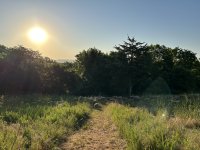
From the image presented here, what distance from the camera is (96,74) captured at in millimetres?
54094

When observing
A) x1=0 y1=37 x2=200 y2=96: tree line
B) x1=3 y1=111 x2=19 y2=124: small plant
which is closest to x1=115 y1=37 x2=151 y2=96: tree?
x1=0 y1=37 x2=200 y2=96: tree line

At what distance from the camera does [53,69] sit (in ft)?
170

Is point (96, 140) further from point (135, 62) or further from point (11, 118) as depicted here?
point (135, 62)

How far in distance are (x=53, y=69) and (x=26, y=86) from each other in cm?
701

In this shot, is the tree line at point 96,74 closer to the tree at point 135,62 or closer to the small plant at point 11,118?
the tree at point 135,62

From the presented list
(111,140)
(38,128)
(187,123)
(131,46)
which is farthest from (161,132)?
(131,46)

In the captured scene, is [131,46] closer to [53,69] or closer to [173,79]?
[173,79]

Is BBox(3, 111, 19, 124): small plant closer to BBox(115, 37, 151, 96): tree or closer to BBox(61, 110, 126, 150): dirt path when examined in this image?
BBox(61, 110, 126, 150): dirt path

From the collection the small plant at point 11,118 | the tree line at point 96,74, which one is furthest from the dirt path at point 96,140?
the tree line at point 96,74

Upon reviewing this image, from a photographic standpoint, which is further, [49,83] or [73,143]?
[49,83]

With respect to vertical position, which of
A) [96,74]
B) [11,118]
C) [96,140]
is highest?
[96,74]

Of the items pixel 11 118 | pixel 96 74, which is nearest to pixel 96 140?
pixel 11 118

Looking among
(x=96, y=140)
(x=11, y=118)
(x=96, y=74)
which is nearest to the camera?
(x=96, y=140)

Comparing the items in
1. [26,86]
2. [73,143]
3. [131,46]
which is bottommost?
[73,143]
